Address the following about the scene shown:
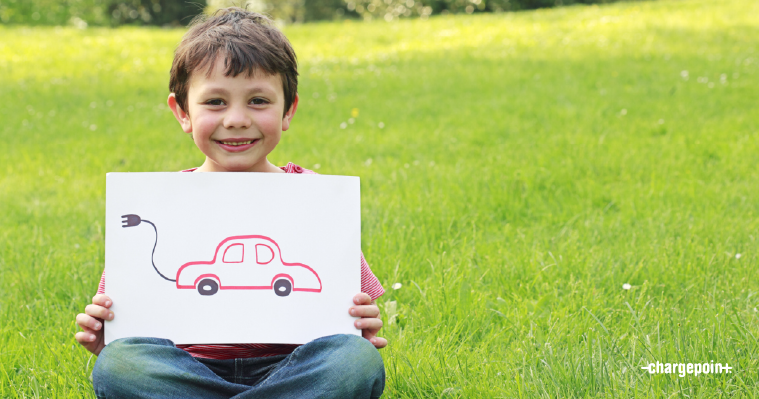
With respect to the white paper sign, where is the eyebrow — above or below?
above

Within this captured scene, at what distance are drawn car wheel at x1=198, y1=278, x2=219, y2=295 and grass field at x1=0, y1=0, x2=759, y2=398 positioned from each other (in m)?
0.53

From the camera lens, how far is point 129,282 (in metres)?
1.75

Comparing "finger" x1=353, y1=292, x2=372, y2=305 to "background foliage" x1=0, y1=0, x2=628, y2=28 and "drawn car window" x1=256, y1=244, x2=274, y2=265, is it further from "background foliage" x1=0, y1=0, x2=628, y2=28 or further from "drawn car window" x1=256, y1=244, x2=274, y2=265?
"background foliage" x1=0, y1=0, x2=628, y2=28

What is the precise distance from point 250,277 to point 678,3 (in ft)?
42.7

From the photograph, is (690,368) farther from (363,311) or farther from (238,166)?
(238,166)

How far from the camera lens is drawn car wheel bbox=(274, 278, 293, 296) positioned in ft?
5.71

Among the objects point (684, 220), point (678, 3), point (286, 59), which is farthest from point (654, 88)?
point (678, 3)

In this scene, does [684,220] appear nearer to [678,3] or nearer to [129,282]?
[129,282]

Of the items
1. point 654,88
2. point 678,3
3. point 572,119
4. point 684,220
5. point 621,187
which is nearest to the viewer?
point 684,220

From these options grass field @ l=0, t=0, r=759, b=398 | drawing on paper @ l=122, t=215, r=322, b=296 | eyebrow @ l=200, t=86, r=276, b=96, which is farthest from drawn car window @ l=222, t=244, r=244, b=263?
grass field @ l=0, t=0, r=759, b=398

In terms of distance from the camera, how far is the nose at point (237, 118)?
186 cm

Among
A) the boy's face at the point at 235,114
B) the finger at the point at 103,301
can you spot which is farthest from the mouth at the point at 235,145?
the finger at the point at 103,301

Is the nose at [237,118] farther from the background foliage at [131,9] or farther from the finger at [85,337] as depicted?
the background foliage at [131,9]

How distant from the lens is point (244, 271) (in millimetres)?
1738
